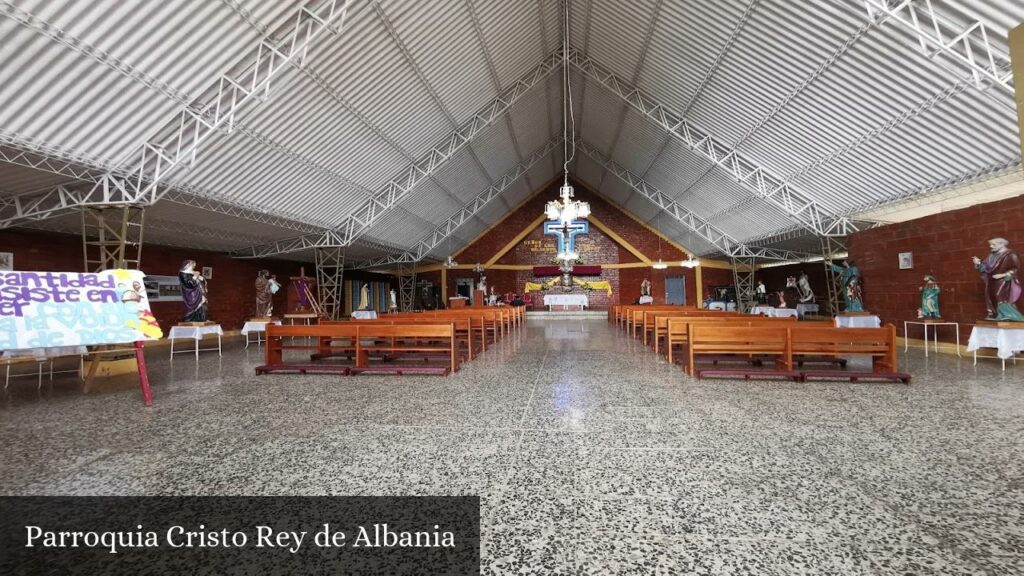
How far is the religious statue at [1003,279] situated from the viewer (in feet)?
22.3

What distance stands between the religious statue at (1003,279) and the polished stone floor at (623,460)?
2.42m

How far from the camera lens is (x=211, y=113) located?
759 centimetres

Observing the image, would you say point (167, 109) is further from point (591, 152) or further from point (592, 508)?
point (591, 152)

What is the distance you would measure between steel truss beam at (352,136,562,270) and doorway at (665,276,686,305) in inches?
413

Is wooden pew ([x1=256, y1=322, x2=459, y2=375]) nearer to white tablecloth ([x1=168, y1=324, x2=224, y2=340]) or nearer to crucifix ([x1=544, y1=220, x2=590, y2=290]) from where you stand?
white tablecloth ([x1=168, y1=324, x2=224, y2=340])

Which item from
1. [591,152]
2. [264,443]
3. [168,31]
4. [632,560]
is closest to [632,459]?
[632,560]

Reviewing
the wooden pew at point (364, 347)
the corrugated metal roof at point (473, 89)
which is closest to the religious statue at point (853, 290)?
the corrugated metal roof at point (473, 89)

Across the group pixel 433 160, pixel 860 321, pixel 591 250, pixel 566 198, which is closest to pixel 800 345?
pixel 860 321

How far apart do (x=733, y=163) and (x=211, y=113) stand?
13085mm

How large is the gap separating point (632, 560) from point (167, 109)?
9.17 metres

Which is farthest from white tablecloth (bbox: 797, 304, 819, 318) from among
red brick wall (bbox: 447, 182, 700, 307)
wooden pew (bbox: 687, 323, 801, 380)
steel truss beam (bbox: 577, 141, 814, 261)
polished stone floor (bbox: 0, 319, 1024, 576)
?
wooden pew (bbox: 687, 323, 801, 380)

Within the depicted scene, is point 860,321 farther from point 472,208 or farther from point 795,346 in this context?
point 472,208

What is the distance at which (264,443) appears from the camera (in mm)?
3285

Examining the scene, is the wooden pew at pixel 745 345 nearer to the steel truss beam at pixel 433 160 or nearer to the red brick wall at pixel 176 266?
the steel truss beam at pixel 433 160
